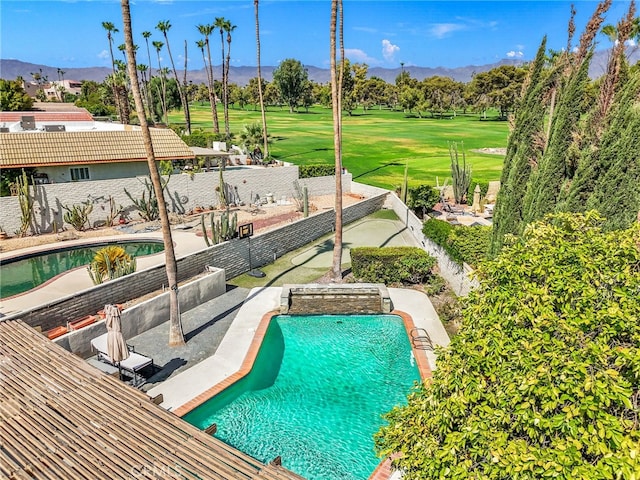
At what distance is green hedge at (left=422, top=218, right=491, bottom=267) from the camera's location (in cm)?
1652

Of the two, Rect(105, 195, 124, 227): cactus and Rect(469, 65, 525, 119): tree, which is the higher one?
Rect(469, 65, 525, 119): tree

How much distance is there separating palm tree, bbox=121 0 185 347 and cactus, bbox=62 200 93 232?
13.4 metres

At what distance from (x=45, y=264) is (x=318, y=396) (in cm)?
1556

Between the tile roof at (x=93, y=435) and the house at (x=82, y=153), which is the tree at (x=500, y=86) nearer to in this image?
the house at (x=82, y=153)

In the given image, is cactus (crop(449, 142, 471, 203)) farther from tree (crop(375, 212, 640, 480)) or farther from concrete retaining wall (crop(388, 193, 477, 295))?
tree (crop(375, 212, 640, 480))

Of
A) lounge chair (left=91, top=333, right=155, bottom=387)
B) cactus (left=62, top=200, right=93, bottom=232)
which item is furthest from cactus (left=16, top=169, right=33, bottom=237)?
lounge chair (left=91, top=333, right=155, bottom=387)

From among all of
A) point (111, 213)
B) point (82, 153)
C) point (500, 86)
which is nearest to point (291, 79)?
point (500, 86)

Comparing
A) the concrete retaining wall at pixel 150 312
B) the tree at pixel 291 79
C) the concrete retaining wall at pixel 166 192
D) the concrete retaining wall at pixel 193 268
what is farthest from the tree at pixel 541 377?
the tree at pixel 291 79

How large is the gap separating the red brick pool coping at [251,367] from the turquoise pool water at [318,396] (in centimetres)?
17

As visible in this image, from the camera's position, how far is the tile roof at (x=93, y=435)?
5773 mm

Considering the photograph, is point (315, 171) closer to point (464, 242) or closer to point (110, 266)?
point (464, 242)

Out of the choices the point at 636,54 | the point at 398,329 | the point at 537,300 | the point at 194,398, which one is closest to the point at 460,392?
the point at 537,300

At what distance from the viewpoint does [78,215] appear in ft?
76.8

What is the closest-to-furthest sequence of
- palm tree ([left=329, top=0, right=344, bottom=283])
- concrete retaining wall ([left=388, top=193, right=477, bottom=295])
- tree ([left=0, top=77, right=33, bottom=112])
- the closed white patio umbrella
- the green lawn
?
the closed white patio umbrella, palm tree ([left=329, top=0, right=344, bottom=283]), concrete retaining wall ([left=388, top=193, right=477, bottom=295]), the green lawn, tree ([left=0, top=77, right=33, bottom=112])
